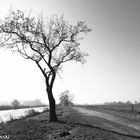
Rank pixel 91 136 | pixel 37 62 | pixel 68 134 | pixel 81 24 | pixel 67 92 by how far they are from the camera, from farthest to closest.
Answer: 1. pixel 67 92
2. pixel 81 24
3. pixel 37 62
4. pixel 68 134
5. pixel 91 136

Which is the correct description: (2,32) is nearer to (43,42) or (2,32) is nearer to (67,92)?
(43,42)

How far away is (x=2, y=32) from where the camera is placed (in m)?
25.7

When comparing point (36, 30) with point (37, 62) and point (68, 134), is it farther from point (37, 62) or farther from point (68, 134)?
point (68, 134)

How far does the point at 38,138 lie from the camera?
48.7 ft

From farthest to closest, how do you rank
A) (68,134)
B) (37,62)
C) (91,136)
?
(37,62) < (68,134) < (91,136)


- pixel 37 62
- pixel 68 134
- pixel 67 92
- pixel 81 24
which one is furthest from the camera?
pixel 67 92

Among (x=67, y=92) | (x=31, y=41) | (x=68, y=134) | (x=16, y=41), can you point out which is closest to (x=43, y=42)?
(x=31, y=41)

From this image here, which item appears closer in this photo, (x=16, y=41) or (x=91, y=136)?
(x=91, y=136)

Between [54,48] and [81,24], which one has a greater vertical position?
[81,24]

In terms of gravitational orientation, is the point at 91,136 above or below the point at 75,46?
below

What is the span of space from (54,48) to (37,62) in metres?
2.94

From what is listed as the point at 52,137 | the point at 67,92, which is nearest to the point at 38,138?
the point at 52,137

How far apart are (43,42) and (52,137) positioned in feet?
46.9

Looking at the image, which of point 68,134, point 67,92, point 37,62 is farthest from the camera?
point 67,92
